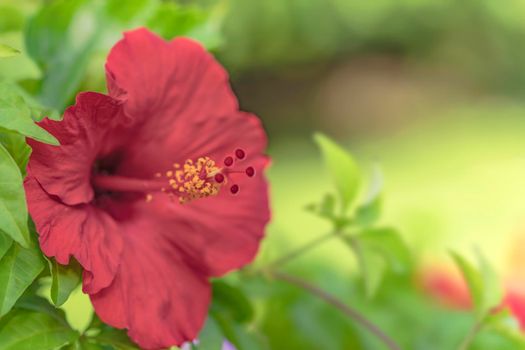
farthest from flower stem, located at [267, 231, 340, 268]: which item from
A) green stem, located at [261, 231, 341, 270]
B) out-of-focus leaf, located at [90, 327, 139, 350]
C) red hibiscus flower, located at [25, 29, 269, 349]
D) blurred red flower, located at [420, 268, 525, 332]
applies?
blurred red flower, located at [420, 268, 525, 332]

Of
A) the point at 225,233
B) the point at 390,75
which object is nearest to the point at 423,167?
the point at 390,75

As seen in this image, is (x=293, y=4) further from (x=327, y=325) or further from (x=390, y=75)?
(x=327, y=325)

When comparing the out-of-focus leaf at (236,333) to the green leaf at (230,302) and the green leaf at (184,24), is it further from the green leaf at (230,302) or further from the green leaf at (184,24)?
the green leaf at (184,24)

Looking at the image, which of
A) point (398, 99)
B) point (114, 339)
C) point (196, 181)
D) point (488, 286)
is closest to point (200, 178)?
point (196, 181)

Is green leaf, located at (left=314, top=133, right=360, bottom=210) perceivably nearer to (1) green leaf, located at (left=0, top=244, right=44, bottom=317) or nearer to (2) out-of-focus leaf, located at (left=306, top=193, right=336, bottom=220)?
(2) out-of-focus leaf, located at (left=306, top=193, right=336, bottom=220)

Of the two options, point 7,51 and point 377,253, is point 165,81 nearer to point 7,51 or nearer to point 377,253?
point 7,51

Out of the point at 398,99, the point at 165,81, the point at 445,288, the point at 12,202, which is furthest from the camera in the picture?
the point at 398,99
